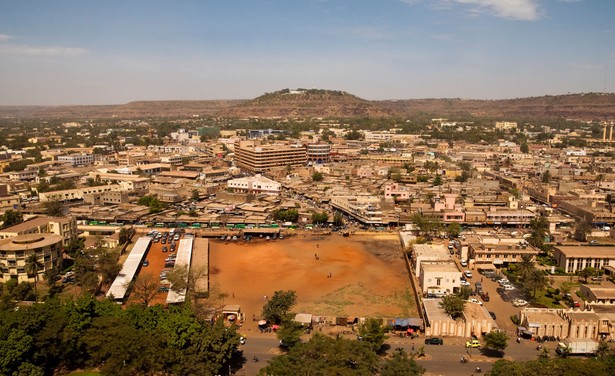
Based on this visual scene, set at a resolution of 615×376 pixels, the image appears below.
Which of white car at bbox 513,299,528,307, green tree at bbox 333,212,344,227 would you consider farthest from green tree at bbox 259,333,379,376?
green tree at bbox 333,212,344,227

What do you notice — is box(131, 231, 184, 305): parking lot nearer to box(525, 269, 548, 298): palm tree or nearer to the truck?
the truck

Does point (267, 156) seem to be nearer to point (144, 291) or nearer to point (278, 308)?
point (144, 291)

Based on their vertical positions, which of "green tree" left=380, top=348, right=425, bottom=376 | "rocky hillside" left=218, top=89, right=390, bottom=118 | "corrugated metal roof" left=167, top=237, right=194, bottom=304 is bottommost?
"corrugated metal roof" left=167, top=237, right=194, bottom=304

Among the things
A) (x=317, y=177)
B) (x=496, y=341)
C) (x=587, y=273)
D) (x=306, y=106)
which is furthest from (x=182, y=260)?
(x=306, y=106)

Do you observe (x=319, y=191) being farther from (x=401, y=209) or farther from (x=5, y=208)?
(x=5, y=208)

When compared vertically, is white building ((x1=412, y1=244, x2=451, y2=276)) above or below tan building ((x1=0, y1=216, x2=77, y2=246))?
below

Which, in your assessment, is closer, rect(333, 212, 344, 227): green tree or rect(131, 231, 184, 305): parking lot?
Answer: rect(131, 231, 184, 305): parking lot
